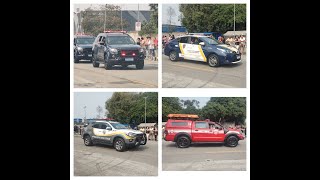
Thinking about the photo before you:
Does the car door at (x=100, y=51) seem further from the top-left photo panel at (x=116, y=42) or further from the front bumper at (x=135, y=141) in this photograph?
the front bumper at (x=135, y=141)

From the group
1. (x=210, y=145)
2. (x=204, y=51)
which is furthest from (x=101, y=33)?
(x=210, y=145)

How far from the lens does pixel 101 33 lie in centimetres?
632

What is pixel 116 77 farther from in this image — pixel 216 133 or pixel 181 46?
pixel 216 133

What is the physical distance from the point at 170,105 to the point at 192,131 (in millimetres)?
570

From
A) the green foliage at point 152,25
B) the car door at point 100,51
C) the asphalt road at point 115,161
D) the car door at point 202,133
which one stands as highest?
the green foliage at point 152,25

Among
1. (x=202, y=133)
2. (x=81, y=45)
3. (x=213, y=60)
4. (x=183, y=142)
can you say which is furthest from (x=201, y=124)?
(x=81, y=45)

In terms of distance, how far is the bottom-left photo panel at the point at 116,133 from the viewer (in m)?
6.18

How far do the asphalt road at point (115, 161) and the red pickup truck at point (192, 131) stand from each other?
1.11 ft

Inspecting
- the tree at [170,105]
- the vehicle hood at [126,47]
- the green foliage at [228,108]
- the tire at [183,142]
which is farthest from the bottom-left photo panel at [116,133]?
the green foliage at [228,108]

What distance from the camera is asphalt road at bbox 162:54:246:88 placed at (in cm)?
618

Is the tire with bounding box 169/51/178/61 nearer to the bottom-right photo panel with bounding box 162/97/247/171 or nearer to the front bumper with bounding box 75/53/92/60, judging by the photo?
the bottom-right photo panel with bounding box 162/97/247/171

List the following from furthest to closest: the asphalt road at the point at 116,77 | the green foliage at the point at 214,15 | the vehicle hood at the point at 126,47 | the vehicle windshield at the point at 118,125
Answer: the vehicle hood at the point at 126,47
the vehicle windshield at the point at 118,125
the asphalt road at the point at 116,77
the green foliage at the point at 214,15

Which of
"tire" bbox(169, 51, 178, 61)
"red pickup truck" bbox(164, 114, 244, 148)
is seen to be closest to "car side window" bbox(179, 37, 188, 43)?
"tire" bbox(169, 51, 178, 61)
